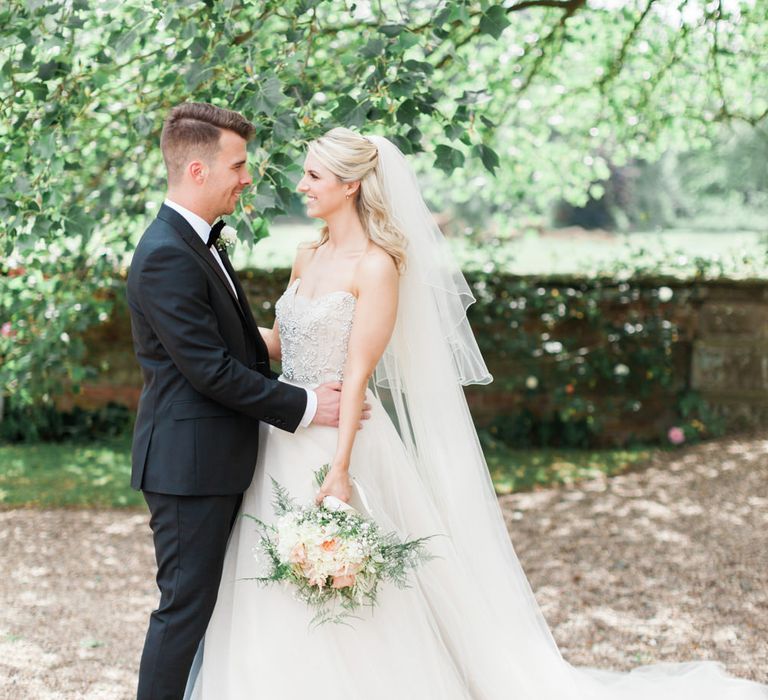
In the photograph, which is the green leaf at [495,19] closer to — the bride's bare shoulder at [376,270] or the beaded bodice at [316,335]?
the bride's bare shoulder at [376,270]

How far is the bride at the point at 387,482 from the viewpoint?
2.86 metres

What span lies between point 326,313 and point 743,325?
5.76 m

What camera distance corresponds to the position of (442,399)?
3.20 metres

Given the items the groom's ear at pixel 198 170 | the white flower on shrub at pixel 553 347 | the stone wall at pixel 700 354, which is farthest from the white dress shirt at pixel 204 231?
the white flower on shrub at pixel 553 347

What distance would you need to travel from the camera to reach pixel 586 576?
16.3ft

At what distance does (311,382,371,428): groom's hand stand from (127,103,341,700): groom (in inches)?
3.3

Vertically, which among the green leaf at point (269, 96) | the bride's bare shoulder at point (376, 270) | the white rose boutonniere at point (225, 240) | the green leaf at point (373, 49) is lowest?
the bride's bare shoulder at point (376, 270)

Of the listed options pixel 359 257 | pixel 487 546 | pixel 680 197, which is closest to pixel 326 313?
pixel 359 257

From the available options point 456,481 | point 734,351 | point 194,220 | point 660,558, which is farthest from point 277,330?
point 734,351

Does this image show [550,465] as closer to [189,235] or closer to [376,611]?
[376,611]

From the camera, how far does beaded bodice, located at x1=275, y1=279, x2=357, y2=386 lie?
115 inches

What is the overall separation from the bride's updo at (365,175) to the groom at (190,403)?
27 cm

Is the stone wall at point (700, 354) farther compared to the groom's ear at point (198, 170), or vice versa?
the stone wall at point (700, 354)

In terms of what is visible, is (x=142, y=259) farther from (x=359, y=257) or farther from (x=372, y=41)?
(x=372, y=41)
